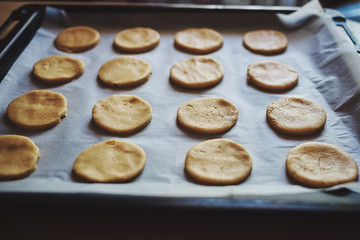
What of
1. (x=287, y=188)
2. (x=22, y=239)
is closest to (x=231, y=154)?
(x=287, y=188)

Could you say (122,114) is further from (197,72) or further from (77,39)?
(77,39)

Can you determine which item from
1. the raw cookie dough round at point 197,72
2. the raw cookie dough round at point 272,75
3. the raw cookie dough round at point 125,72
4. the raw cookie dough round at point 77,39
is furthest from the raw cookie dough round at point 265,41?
the raw cookie dough round at point 77,39

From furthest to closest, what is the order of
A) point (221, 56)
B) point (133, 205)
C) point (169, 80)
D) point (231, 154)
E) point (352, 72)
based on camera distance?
point (221, 56)
point (169, 80)
point (352, 72)
point (231, 154)
point (133, 205)

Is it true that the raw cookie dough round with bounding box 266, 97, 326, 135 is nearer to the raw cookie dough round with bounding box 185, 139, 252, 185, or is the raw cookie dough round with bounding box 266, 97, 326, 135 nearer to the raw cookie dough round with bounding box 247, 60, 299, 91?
the raw cookie dough round with bounding box 247, 60, 299, 91

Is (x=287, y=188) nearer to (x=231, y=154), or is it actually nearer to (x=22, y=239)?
(x=231, y=154)

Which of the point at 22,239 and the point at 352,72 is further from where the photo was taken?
the point at 352,72

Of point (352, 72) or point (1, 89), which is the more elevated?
point (352, 72)

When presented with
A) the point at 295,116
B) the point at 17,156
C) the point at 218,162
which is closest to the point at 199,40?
the point at 295,116
